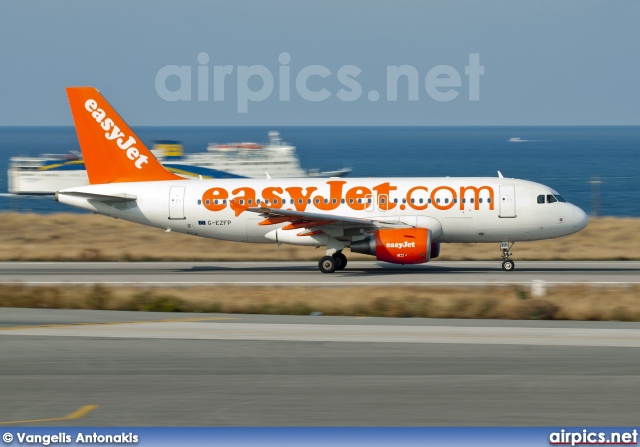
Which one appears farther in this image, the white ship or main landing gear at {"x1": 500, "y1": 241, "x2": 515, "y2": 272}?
the white ship

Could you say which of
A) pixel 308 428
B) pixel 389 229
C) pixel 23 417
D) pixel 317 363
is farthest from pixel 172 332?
pixel 389 229

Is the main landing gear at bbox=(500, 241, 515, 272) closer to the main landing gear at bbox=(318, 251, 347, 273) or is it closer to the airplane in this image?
the airplane

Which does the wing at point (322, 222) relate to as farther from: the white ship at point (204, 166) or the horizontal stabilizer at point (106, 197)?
the white ship at point (204, 166)

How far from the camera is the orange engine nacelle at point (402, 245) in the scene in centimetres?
3100

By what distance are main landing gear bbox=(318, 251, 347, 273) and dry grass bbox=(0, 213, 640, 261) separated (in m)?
6.07

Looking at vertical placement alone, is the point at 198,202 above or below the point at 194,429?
above

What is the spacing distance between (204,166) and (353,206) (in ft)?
241

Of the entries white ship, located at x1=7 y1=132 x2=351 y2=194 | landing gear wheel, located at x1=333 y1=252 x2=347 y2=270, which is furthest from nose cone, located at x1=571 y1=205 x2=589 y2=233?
white ship, located at x1=7 y1=132 x2=351 y2=194

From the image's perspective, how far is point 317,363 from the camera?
15.3m

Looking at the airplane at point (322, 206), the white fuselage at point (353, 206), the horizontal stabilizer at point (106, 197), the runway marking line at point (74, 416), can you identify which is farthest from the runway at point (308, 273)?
the runway marking line at point (74, 416)

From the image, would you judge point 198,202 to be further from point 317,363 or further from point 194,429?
point 194,429

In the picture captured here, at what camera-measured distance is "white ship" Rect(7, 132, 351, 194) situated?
10162cm

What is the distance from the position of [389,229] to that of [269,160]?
238 feet

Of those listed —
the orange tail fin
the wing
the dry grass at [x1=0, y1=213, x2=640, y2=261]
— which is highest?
the orange tail fin
